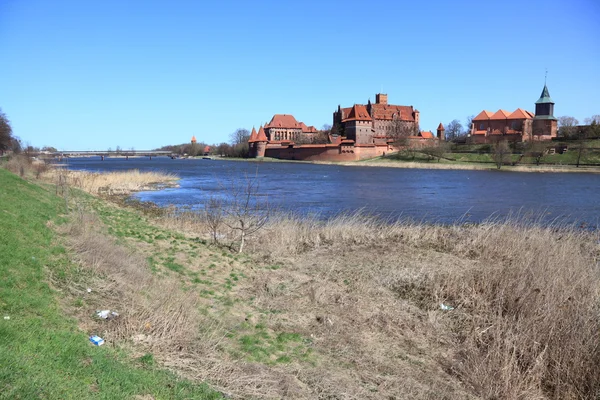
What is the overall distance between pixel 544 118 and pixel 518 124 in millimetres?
4893

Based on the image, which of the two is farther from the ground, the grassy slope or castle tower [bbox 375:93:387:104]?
castle tower [bbox 375:93:387:104]

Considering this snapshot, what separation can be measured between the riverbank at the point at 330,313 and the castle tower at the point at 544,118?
9040 centimetres

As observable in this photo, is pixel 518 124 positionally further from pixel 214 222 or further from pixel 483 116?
pixel 214 222

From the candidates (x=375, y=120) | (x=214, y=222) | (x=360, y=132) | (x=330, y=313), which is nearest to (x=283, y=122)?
(x=375, y=120)

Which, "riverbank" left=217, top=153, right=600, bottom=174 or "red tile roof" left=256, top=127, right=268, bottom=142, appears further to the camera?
"red tile roof" left=256, top=127, right=268, bottom=142

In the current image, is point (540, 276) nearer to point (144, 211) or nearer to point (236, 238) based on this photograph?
point (236, 238)

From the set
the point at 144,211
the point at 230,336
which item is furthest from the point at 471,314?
the point at 144,211

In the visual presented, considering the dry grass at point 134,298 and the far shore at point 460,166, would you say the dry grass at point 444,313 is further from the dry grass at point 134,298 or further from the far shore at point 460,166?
the far shore at point 460,166

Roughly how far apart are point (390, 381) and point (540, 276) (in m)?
3.97

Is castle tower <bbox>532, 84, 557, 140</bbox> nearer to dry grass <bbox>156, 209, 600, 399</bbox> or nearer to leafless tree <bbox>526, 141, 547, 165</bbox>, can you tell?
leafless tree <bbox>526, 141, 547, 165</bbox>

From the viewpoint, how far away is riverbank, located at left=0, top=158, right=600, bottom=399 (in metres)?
5.39

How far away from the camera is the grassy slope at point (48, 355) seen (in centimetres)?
348

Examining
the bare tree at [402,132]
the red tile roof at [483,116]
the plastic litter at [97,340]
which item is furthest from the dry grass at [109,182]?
the red tile roof at [483,116]

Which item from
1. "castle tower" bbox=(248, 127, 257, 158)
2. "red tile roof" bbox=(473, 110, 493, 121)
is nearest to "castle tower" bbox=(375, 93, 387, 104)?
"red tile roof" bbox=(473, 110, 493, 121)
